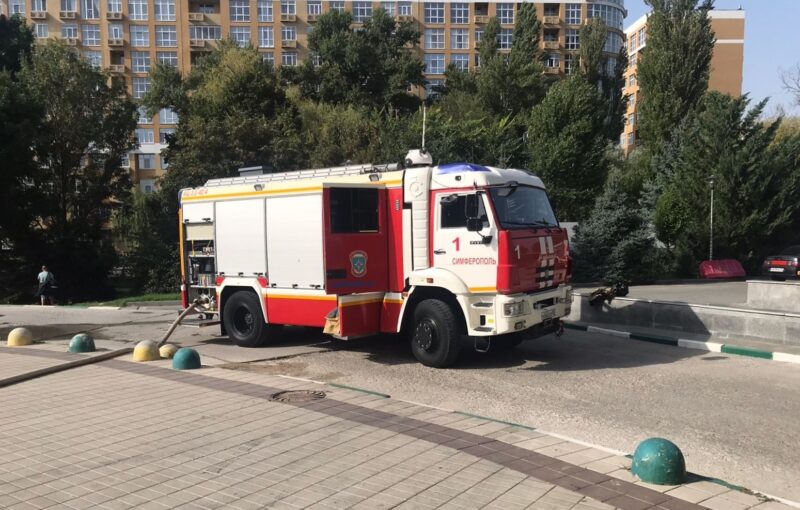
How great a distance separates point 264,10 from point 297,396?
74.5 metres

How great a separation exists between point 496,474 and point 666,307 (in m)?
8.98

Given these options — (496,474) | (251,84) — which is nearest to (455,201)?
(496,474)

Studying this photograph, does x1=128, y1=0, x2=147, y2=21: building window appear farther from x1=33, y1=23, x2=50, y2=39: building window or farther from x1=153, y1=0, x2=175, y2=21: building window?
x1=33, y1=23, x2=50, y2=39: building window

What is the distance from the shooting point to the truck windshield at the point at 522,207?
9.18 meters

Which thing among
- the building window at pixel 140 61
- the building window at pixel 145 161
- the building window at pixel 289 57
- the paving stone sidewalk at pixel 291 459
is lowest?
the paving stone sidewalk at pixel 291 459

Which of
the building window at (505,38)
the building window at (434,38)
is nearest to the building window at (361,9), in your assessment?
the building window at (434,38)

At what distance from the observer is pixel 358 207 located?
10.0 m

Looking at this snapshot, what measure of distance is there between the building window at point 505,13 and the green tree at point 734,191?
52.6 meters

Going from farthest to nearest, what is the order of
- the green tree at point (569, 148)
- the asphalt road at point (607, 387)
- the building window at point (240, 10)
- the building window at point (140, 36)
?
the building window at point (240, 10), the building window at point (140, 36), the green tree at point (569, 148), the asphalt road at point (607, 387)

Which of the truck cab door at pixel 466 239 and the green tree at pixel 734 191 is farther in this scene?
the green tree at pixel 734 191

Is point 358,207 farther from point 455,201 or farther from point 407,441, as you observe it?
point 407,441

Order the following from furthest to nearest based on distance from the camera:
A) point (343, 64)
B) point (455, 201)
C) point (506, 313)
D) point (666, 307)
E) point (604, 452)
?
1. point (343, 64)
2. point (666, 307)
3. point (455, 201)
4. point (506, 313)
5. point (604, 452)

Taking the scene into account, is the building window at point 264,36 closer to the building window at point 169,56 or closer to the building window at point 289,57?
the building window at point 289,57

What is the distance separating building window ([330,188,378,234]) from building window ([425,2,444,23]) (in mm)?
71543
